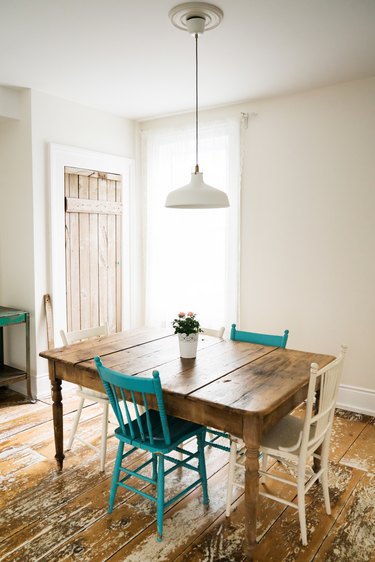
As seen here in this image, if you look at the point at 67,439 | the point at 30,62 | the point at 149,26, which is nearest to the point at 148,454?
the point at 67,439

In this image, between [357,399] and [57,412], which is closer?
[57,412]

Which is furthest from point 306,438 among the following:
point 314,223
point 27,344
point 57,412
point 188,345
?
point 27,344

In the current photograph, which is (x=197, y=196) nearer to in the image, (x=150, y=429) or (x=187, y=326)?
(x=187, y=326)

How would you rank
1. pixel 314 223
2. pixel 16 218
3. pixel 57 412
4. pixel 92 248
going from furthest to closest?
pixel 92 248 → pixel 16 218 → pixel 314 223 → pixel 57 412

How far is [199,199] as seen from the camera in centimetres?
240

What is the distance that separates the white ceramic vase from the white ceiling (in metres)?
1.75

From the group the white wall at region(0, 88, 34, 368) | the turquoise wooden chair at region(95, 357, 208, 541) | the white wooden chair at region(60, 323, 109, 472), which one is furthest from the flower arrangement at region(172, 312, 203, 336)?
the white wall at region(0, 88, 34, 368)

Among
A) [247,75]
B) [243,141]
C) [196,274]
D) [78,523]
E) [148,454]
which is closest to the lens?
[78,523]

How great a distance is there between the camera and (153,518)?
224 cm

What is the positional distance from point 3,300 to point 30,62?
6.93ft

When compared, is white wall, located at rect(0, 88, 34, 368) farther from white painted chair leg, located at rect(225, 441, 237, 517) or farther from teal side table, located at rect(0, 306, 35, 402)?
white painted chair leg, located at rect(225, 441, 237, 517)

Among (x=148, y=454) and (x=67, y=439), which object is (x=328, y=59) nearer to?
(x=148, y=454)

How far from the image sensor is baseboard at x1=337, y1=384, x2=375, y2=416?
3.51 m

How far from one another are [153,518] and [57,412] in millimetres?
849
